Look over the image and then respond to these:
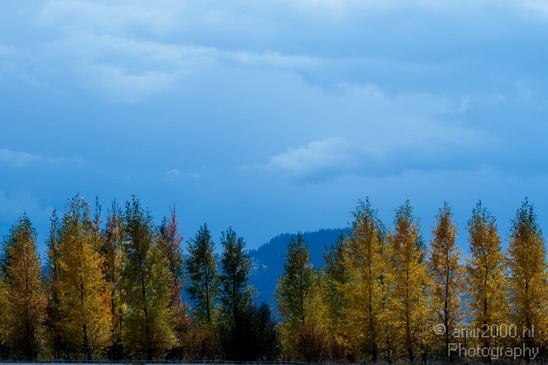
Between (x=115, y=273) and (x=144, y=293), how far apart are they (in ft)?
23.2

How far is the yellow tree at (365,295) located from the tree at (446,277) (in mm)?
4353

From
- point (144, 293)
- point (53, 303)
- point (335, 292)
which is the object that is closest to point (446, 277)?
point (335, 292)

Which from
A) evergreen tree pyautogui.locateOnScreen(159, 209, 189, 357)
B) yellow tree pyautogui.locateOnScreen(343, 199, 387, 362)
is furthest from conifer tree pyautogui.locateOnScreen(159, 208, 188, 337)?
yellow tree pyautogui.locateOnScreen(343, 199, 387, 362)

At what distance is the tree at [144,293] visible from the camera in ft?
176

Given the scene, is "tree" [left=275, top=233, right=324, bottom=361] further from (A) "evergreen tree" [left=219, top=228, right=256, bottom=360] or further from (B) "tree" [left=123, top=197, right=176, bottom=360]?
(B) "tree" [left=123, top=197, right=176, bottom=360]

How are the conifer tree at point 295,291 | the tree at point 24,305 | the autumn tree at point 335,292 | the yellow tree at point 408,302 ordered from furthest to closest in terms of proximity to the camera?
the conifer tree at point 295,291 → the autumn tree at point 335,292 → the tree at point 24,305 → the yellow tree at point 408,302

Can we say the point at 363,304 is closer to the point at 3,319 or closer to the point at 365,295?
the point at 365,295

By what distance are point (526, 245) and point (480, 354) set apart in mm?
10335

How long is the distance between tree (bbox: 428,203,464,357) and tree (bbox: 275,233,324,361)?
615 inches

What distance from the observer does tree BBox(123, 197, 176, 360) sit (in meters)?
53.8

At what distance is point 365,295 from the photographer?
176 ft

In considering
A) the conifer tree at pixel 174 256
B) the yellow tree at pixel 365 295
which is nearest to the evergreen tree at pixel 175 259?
the conifer tree at pixel 174 256

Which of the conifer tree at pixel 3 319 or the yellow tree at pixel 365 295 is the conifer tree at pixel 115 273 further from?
the yellow tree at pixel 365 295

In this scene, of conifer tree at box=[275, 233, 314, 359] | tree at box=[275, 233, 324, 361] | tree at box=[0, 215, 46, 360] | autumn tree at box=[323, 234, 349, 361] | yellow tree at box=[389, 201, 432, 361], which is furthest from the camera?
conifer tree at box=[275, 233, 314, 359]
